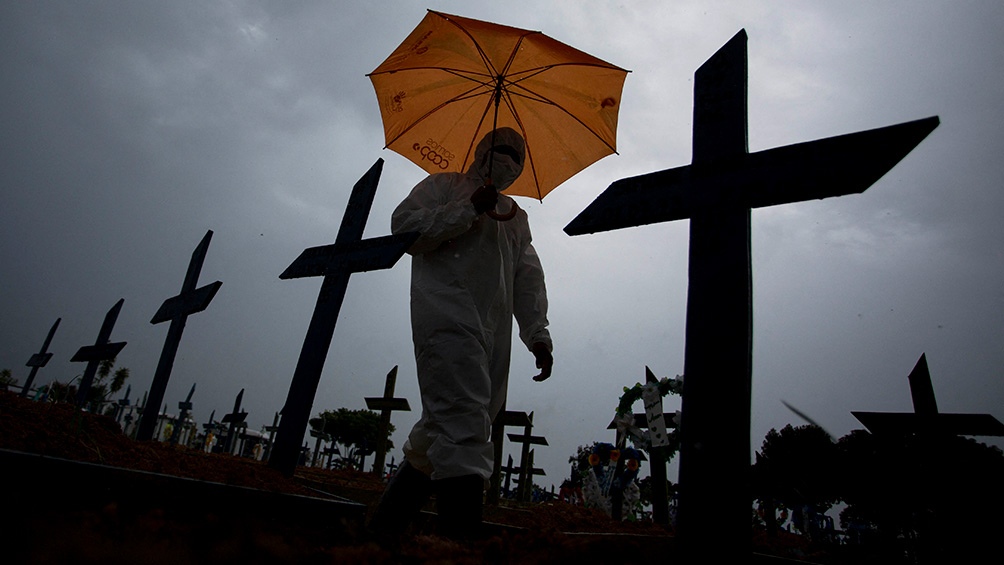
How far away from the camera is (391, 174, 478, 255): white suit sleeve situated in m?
2.82

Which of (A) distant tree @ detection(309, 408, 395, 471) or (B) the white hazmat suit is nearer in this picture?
(B) the white hazmat suit

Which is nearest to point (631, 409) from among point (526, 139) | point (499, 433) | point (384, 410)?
point (499, 433)

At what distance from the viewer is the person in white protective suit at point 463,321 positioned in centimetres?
230

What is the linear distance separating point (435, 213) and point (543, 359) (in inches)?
44.9

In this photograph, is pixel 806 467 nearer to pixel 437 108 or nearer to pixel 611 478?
pixel 611 478

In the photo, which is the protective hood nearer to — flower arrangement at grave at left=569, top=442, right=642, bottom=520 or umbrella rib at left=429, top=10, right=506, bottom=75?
umbrella rib at left=429, top=10, right=506, bottom=75

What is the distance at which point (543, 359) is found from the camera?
3.19m

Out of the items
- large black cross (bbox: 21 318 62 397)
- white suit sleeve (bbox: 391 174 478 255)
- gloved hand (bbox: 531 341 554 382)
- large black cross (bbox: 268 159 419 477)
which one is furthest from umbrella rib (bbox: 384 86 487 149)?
large black cross (bbox: 21 318 62 397)

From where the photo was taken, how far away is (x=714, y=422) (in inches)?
65.6

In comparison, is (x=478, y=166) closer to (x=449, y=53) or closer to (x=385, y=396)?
(x=449, y=53)

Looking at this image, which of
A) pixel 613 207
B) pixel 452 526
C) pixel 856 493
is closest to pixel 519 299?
pixel 613 207

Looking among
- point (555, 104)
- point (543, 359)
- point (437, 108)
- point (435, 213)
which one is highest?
point (555, 104)

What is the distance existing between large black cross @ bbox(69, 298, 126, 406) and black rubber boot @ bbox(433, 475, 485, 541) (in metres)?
7.20

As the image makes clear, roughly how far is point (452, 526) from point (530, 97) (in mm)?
3011
